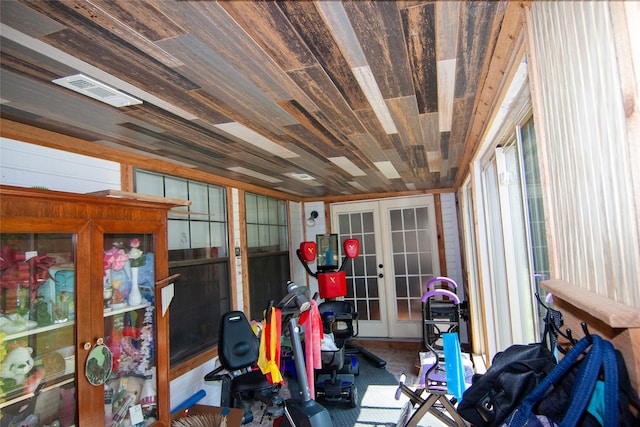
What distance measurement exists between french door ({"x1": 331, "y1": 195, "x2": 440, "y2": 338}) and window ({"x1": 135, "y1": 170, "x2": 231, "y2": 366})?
2616 millimetres

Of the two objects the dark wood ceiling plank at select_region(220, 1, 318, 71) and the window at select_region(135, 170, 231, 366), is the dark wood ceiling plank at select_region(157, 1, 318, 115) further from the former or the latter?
the window at select_region(135, 170, 231, 366)

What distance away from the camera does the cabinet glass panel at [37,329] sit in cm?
169

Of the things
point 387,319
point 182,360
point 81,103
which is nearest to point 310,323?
point 182,360

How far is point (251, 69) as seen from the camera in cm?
148

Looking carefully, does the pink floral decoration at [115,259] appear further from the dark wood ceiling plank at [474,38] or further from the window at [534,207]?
the window at [534,207]

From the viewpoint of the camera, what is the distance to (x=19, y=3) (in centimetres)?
105

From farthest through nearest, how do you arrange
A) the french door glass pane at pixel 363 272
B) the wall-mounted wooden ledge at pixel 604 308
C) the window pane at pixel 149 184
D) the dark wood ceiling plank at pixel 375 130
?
the french door glass pane at pixel 363 272
the window pane at pixel 149 184
the dark wood ceiling plank at pixel 375 130
the wall-mounted wooden ledge at pixel 604 308

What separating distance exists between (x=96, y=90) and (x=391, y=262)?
196 inches

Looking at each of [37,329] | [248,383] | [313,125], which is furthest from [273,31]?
[248,383]

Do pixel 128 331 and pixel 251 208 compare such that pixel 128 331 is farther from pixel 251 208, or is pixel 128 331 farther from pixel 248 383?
pixel 251 208

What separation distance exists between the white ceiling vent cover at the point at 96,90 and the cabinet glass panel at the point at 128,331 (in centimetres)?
82

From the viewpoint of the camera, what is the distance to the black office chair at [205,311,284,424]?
3105mm

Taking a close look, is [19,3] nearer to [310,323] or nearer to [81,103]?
[81,103]

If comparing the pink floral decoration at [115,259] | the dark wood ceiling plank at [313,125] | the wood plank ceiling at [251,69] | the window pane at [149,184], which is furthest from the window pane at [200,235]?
the dark wood ceiling plank at [313,125]
